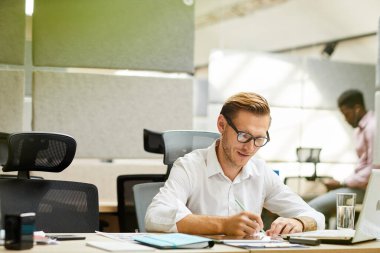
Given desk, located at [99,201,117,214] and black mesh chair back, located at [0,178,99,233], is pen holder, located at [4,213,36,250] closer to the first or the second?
black mesh chair back, located at [0,178,99,233]

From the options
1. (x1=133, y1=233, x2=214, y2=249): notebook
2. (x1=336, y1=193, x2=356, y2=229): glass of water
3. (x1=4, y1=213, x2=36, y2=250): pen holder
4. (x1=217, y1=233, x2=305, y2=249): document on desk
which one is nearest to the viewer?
(x1=4, y1=213, x2=36, y2=250): pen holder

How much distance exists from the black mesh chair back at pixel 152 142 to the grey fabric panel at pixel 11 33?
1.03 meters

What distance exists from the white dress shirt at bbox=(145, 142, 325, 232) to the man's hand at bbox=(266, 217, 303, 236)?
A: 0.61 feet

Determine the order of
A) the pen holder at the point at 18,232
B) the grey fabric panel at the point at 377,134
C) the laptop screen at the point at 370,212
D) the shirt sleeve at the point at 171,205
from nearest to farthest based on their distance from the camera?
1. the pen holder at the point at 18,232
2. the laptop screen at the point at 370,212
3. the shirt sleeve at the point at 171,205
4. the grey fabric panel at the point at 377,134

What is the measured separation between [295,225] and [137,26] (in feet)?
7.12

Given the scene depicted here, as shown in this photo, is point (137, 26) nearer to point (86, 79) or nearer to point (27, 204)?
point (86, 79)

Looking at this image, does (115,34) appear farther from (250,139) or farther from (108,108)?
(250,139)

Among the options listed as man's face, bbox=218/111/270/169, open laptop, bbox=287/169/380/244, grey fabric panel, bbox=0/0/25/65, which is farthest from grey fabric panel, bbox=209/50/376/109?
open laptop, bbox=287/169/380/244

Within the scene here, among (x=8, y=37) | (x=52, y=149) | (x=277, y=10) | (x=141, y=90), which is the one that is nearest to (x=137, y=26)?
(x=141, y=90)

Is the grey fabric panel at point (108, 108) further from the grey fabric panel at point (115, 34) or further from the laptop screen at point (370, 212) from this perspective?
the laptop screen at point (370, 212)

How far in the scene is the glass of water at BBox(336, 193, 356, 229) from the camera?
2.35m

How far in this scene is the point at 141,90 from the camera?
4121mm

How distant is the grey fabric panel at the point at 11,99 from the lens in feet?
12.7

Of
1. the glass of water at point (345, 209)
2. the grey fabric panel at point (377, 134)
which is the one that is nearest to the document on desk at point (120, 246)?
the glass of water at point (345, 209)
